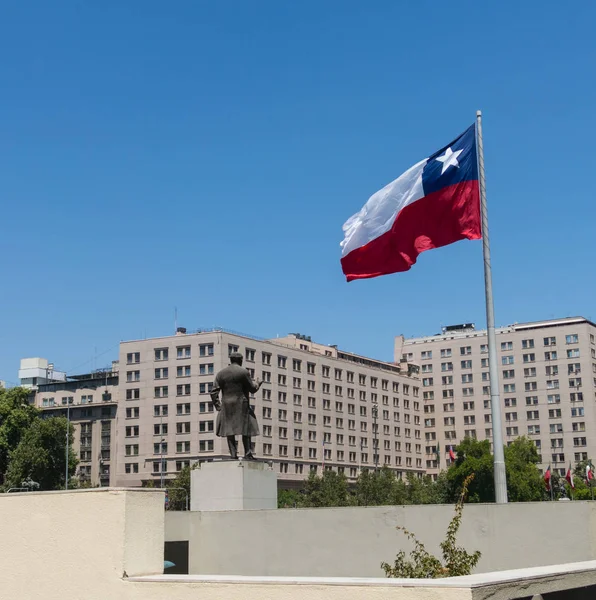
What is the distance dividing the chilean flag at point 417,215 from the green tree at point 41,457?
81.6 meters

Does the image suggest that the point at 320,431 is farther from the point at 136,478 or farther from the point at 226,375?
the point at 226,375

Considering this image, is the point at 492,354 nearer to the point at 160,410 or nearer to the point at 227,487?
the point at 227,487

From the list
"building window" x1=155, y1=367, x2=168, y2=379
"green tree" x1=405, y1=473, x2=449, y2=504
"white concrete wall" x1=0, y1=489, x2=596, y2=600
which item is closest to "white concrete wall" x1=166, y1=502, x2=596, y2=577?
"white concrete wall" x1=0, y1=489, x2=596, y2=600

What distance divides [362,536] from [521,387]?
15137cm

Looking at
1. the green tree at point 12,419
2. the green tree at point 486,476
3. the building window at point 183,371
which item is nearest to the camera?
the green tree at point 12,419

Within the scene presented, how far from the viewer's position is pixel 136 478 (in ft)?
406

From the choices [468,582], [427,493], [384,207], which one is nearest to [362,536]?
[384,207]

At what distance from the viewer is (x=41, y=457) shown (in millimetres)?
96625

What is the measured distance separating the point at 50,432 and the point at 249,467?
8606 cm

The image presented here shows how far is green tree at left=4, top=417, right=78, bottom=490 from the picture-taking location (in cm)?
9481

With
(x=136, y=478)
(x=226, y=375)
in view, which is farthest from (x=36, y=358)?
(x=226, y=375)

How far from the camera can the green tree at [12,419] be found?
93.6 metres

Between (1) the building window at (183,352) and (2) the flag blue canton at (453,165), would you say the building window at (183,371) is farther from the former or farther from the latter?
(2) the flag blue canton at (453,165)

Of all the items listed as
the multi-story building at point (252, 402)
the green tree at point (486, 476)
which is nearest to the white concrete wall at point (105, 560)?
the green tree at point (486, 476)
